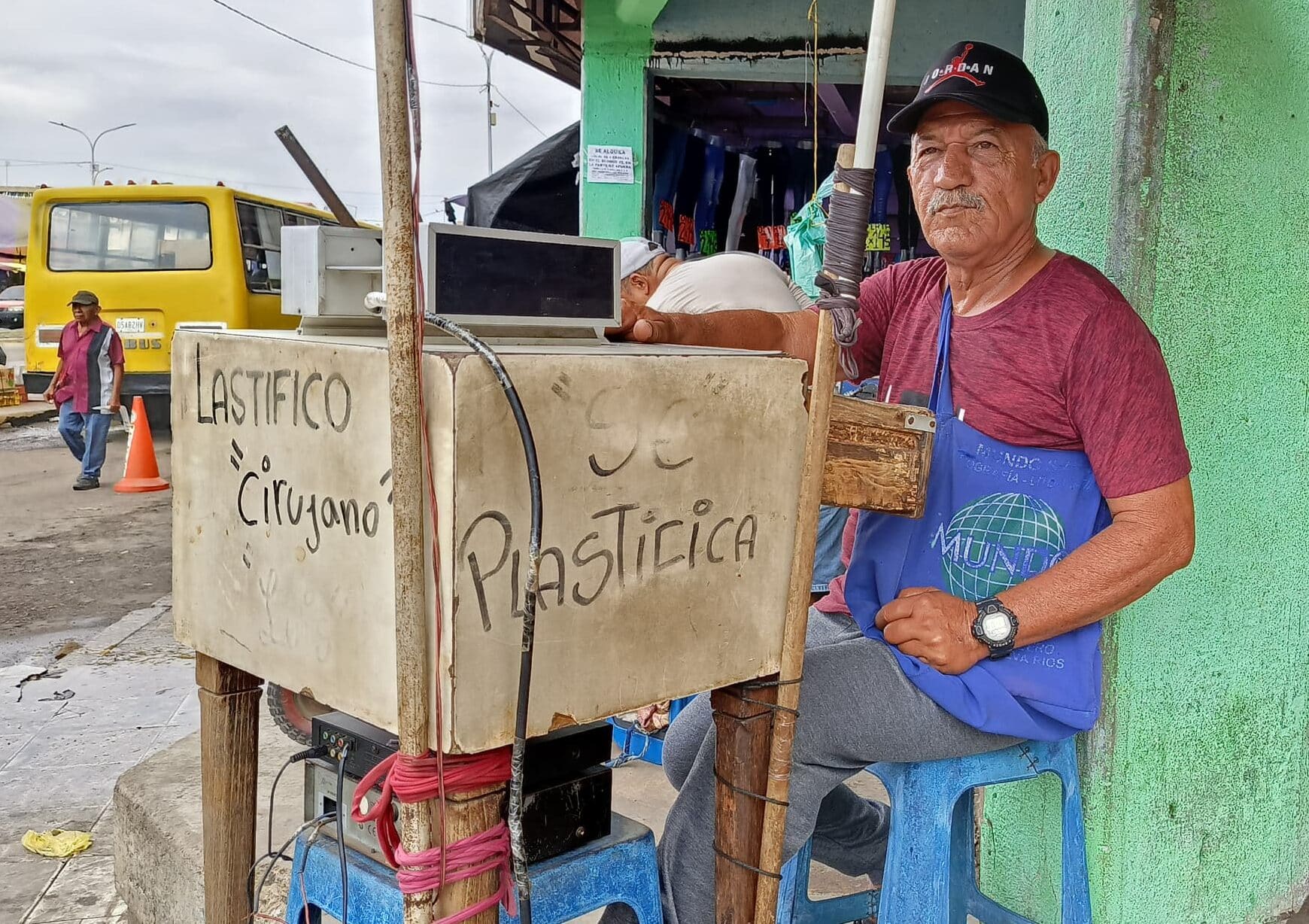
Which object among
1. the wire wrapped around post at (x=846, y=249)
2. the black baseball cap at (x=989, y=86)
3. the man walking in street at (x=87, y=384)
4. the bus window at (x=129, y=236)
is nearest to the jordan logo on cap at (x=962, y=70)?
the black baseball cap at (x=989, y=86)

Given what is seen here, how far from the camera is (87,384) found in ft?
28.7

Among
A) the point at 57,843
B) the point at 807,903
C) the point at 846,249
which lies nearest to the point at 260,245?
the point at 57,843

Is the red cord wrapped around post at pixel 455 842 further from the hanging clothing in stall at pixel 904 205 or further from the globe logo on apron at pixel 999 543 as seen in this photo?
the hanging clothing in stall at pixel 904 205

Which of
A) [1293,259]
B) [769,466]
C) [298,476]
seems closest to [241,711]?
[298,476]

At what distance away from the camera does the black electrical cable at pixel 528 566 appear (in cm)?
107

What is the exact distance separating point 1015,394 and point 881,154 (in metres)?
4.72

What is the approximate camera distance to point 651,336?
1538 mm

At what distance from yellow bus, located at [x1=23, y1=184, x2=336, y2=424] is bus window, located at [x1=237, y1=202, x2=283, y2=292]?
65mm

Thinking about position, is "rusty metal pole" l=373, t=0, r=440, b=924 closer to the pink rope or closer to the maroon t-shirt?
the pink rope

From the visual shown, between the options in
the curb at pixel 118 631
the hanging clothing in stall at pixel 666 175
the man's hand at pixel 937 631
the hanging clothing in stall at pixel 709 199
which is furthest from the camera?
the hanging clothing in stall at pixel 709 199

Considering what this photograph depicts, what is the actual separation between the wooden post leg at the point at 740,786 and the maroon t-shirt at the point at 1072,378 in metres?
0.54

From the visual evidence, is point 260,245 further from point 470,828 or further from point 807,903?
point 470,828

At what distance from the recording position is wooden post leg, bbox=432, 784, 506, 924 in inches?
45.8

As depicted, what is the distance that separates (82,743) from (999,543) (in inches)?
125
